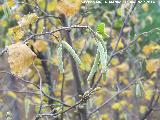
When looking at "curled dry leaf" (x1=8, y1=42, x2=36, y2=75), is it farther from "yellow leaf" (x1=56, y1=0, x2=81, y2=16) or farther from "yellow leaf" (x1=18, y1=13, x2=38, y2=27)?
"yellow leaf" (x1=56, y1=0, x2=81, y2=16)

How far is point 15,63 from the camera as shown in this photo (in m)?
1.60

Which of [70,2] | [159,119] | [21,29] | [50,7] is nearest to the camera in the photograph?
[21,29]

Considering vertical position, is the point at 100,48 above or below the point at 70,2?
below

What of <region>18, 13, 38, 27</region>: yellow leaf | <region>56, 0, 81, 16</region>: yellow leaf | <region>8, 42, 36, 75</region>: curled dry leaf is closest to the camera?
<region>8, 42, 36, 75</region>: curled dry leaf

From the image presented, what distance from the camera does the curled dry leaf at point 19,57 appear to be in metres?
1.58

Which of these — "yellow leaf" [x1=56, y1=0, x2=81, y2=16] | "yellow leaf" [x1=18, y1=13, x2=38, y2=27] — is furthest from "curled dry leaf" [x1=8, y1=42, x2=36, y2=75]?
"yellow leaf" [x1=56, y1=0, x2=81, y2=16]

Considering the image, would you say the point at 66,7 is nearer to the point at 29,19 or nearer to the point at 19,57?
the point at 29,19

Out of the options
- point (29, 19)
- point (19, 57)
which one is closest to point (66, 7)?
point (29, 19)

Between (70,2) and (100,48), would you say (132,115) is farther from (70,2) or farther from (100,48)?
(100,48)

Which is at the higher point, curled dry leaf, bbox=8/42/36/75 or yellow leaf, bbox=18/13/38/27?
yellow leaf, bbox=18/13/38/27

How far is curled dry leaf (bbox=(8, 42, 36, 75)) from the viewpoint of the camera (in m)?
1.58

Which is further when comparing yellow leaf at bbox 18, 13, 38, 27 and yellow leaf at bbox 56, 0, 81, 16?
yellow leaf at bbox 56, 0, 81, 16

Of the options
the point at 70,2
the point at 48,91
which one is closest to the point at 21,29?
the point at 70,2

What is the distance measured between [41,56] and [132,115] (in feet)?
7.97
